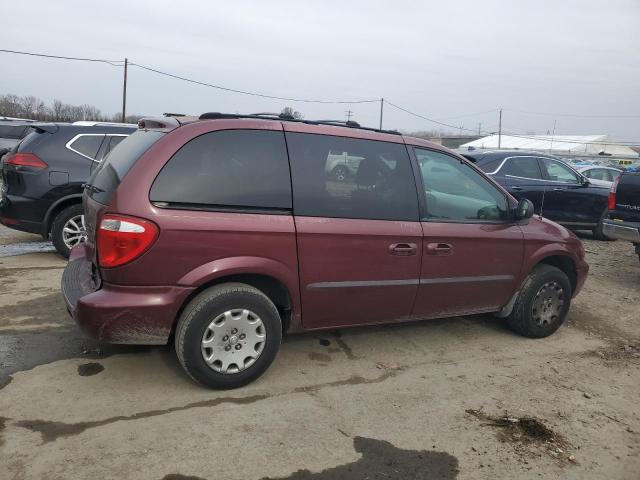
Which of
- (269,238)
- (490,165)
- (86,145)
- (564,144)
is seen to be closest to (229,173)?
(269,238)

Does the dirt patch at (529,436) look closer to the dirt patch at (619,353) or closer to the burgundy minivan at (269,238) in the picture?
the burgundy minivan at (269,238)

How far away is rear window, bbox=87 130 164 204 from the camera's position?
333 centimetres

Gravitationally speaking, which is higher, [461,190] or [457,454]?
[461,190]

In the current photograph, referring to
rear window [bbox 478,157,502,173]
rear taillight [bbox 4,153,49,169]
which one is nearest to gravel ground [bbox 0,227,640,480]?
rear taillight [bbox 4,153,49,169]

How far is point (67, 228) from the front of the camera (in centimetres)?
646

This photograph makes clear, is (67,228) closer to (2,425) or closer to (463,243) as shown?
(2,425)

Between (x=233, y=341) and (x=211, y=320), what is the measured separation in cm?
22

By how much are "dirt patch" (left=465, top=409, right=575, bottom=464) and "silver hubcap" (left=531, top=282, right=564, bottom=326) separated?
156 cm

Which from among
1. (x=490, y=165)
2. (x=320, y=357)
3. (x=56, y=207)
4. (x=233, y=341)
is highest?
(x=490, y=165)

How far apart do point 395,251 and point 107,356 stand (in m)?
2.25

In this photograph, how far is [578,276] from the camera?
4988 mm

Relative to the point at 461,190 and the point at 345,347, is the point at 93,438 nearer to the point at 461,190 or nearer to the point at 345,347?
the point at 345,347

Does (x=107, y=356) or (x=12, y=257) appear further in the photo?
(x=12, y=257)

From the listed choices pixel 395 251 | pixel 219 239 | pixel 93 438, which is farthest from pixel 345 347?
pixel 93 438
